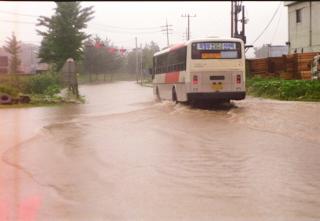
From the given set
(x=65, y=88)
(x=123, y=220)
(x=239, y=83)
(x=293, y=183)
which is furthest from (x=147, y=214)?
(x=65, y=88)

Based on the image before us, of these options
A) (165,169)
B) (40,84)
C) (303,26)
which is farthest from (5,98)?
(303,26)

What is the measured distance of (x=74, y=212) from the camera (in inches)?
275

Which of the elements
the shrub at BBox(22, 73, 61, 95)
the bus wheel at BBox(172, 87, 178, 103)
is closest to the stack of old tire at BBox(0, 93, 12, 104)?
the shrub at BBox(22, 73, 61, 95)

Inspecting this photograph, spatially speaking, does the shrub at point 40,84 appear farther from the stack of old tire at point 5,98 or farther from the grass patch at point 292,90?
the grass patch at point 292,90

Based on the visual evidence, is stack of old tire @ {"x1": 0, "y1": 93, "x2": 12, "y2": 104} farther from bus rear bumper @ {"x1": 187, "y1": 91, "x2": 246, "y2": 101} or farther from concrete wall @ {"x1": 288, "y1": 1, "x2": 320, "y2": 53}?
concrete wall @ {"x1": 288, "y1": 1, "x2": 320, "y2": 53}

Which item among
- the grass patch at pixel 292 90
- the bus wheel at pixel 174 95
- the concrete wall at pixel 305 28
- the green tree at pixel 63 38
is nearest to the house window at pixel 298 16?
the concrete wall at pixel 305 28

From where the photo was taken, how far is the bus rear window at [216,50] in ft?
71.2

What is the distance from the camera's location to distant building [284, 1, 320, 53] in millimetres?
38375

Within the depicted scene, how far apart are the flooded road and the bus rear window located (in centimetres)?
365

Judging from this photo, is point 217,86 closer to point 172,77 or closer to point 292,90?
point 172,77

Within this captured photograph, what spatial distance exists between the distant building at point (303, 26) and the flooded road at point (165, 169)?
69.9 ft

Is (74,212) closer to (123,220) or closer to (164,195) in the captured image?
(123,220)

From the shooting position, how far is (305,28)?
40.0 metres

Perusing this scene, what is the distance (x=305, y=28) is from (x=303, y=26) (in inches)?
16.0
